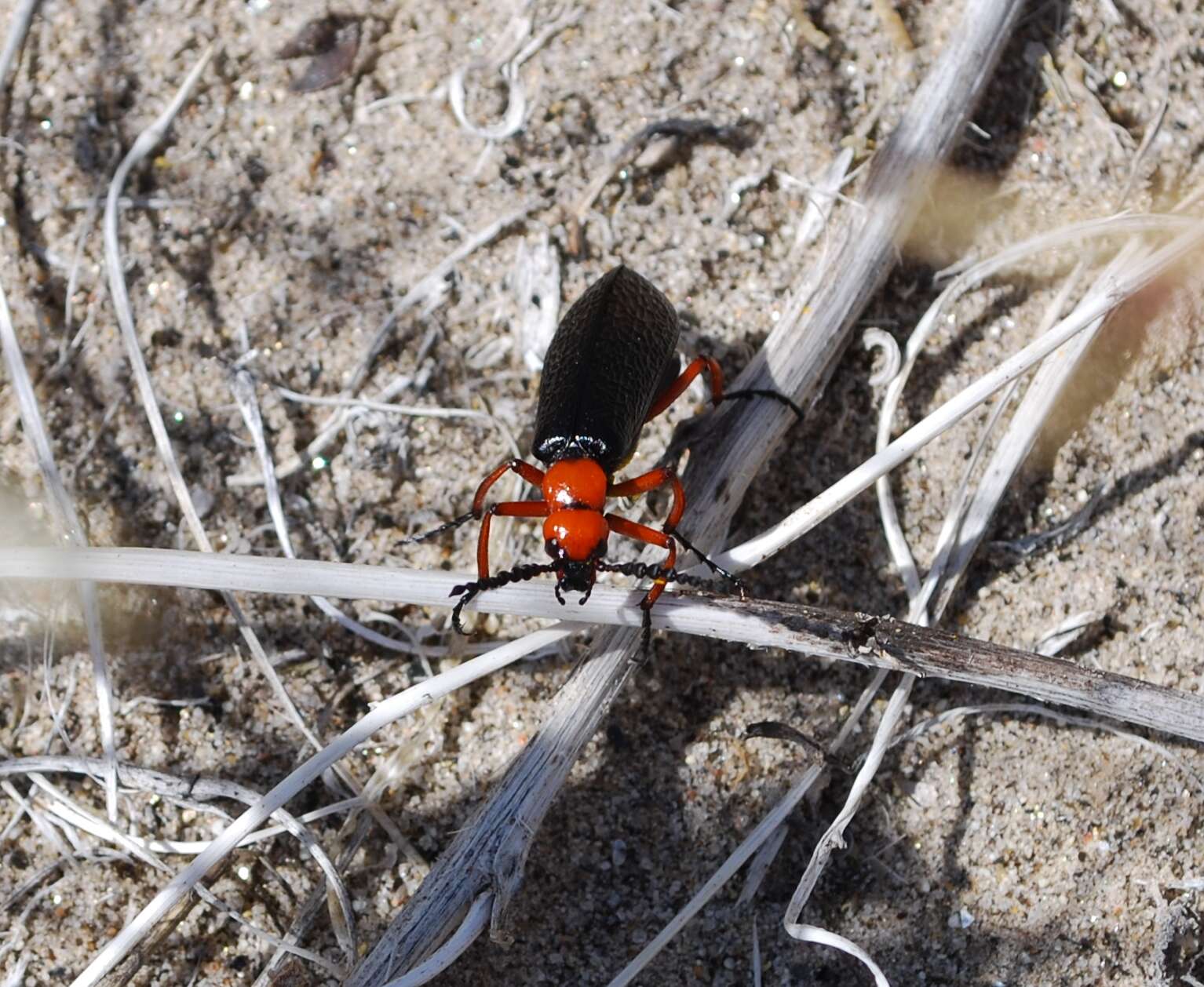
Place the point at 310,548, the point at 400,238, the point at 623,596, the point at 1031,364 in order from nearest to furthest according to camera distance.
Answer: the point at 623,596
the point at 1031,364
the point at 310,548
the point at 400,238

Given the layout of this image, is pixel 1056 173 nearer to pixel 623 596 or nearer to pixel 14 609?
pixel 623 596

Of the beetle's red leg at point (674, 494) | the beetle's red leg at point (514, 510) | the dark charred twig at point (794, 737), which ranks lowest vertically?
the dark charred twig at point (794, 737)

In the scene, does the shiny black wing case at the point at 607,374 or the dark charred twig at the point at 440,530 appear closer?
the shiny black wing case at the point at 607,374

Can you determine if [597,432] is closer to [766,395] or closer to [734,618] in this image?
[766,395]

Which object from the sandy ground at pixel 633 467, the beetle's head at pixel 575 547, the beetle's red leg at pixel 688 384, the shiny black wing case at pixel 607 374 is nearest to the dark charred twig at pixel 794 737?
the sandy ground at pixel 633 467

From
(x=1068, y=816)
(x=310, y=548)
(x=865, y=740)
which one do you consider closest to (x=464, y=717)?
(x=310, y=548)

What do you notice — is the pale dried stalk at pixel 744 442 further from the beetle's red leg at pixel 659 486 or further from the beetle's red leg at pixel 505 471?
the beetle's red leg at pixel 505 471

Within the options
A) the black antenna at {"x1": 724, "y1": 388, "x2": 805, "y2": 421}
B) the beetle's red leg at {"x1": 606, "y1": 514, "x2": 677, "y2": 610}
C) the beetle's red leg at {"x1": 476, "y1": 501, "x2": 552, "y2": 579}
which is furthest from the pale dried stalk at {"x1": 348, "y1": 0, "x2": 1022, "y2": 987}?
the beetle's red leg at {"x1": 476, "y1": 501, "x2": 552, "y2": 579}
